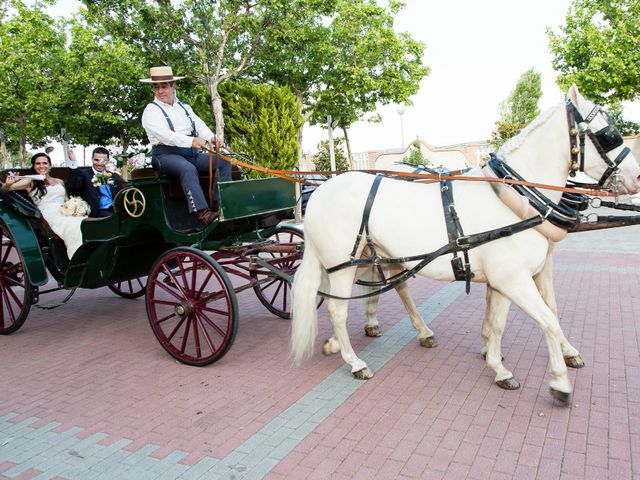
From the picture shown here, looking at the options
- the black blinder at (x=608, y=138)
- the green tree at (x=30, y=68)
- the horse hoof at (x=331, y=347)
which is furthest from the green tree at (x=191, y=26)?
the black blinder at (x=608, y=138)

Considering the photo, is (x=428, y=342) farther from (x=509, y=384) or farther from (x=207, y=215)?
(x=207, y=215)

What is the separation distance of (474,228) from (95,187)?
434 cm

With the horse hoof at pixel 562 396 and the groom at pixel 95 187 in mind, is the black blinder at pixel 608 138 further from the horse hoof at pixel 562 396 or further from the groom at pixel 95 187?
the groom at pixel 95 187

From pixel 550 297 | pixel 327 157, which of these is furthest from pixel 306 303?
pixel 327 157

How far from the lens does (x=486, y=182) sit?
3516 millimetres

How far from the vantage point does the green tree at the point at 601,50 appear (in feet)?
54.8

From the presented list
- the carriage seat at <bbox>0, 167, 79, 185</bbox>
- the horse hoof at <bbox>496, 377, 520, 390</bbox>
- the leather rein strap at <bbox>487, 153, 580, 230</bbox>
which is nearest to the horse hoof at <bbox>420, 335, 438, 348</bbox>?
the horse hoof at <bbox>496, 377, 520, 390</bbox>

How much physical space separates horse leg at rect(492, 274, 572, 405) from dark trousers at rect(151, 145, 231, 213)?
2596 millimetres

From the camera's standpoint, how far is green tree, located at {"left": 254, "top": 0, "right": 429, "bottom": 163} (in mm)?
21312

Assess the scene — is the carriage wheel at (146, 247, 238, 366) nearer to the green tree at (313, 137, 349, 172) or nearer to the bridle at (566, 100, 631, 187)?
the bridle at (566, 100, 631, 187)

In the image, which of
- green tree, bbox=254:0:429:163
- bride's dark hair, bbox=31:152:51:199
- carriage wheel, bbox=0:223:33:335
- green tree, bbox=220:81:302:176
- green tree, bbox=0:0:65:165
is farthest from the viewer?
green tree, bbox=254:0:429:163

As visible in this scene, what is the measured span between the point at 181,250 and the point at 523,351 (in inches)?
122

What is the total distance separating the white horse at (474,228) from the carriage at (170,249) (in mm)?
598

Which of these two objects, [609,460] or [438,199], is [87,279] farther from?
[609,460]
